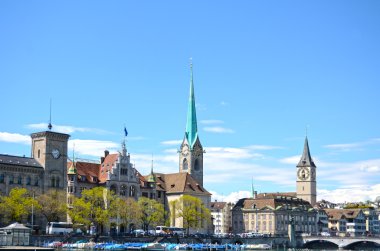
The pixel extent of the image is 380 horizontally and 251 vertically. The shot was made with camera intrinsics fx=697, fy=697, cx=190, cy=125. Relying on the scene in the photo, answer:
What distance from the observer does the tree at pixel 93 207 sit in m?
126

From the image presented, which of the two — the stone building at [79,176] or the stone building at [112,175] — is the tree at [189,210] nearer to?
the stone building at [79,176]

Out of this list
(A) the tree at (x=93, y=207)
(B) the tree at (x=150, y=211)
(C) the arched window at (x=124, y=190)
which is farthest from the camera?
(C) the arched window at (x=124, y=190)

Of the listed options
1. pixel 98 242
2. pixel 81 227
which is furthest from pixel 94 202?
pixel 98 242

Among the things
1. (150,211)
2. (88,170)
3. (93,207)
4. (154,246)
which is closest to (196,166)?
(150,211)

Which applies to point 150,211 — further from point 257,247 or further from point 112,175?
point 257,247

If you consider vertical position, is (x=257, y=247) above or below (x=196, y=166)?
below

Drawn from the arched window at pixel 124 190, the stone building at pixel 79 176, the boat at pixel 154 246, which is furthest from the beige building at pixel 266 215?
the boat at pixel 154 246

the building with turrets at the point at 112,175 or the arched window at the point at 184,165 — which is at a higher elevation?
the arched window at the point at 184,165

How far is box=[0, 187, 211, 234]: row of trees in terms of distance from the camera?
11781cm

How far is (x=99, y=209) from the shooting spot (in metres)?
128

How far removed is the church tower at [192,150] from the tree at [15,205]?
7445 centimetres

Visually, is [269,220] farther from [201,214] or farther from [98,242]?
[98,242]

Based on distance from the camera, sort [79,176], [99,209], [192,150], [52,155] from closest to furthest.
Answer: [99,209] → [52,155] → [79,176] → [192,150]

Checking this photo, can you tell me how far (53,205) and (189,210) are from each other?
35802mm
